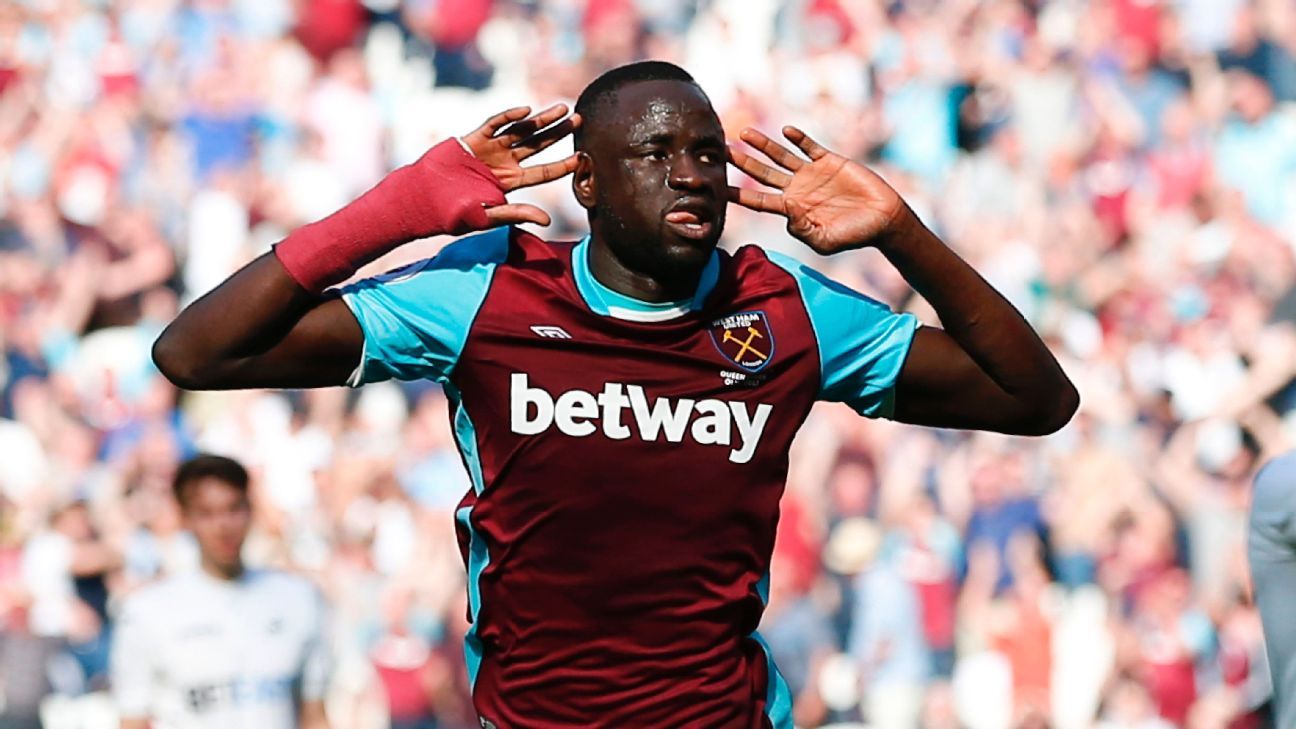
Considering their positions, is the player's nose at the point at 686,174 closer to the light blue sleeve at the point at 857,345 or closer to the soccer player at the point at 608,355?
the soccer player at the point at 608,355

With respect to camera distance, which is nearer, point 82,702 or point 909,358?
point 909,358

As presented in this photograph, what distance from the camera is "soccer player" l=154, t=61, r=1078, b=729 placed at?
416 cm

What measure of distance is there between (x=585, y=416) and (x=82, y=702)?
6.06 meters

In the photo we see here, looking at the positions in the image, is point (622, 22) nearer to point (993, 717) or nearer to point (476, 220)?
point (993, 717)

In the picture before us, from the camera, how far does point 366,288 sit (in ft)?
13.9

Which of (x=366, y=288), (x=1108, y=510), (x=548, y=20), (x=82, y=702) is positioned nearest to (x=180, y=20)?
(x=548, y=20)

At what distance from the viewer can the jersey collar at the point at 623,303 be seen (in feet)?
14.1

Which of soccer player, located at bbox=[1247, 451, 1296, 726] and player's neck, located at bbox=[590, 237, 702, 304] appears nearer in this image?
player's neck, located at bbox=[590, 237, 702, 304]

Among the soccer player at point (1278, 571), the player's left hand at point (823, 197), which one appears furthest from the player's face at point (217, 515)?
the soccer player at point (1278, 571)

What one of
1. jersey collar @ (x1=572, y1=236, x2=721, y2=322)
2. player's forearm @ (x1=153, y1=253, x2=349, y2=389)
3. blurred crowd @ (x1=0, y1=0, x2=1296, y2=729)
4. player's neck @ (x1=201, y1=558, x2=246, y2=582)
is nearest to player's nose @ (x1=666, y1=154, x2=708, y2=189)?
jersey collar @ (x1=572, y1=236, x2=721, y2=322)

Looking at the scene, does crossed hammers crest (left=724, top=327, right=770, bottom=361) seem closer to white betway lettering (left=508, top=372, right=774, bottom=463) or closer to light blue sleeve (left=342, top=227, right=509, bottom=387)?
white betway lettering (left=508, top=372, right=774, bottom=463)

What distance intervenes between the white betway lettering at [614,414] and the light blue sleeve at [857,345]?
30 centimetres

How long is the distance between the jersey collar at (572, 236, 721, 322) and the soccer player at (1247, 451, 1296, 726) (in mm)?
1385

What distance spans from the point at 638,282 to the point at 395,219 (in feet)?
1.71
